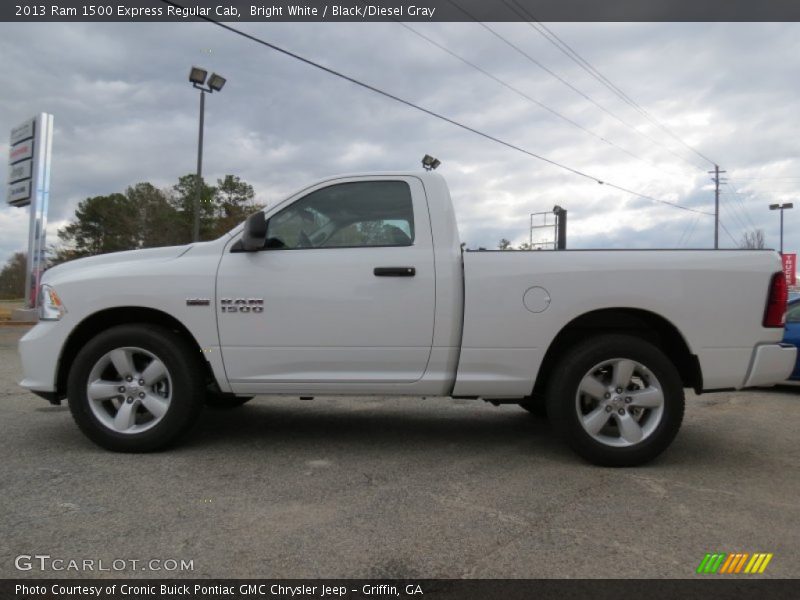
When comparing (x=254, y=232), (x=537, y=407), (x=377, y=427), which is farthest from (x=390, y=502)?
(x=537, y=407)

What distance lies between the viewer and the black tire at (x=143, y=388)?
414 cm

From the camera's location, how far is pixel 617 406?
4.05 m

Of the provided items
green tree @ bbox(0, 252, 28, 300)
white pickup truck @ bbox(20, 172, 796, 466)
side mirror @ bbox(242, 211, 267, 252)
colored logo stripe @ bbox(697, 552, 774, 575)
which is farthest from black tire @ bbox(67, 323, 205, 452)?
green tree @ bbox(0, 252, 28, 300)

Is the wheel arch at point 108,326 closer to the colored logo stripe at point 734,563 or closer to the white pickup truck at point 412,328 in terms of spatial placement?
the white pickup truck at point 412,328

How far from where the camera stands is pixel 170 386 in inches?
164

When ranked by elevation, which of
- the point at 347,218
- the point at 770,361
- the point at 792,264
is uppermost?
the point at 792,264

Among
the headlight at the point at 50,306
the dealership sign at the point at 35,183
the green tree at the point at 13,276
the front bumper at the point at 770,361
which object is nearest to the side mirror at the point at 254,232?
the headlight at the point at 50,306

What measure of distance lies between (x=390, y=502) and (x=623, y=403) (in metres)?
1.72

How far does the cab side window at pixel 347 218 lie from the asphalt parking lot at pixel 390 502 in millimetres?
1499

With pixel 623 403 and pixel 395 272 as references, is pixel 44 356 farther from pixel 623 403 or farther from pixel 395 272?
pixel 623 403

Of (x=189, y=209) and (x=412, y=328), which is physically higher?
(x=189, y=209)

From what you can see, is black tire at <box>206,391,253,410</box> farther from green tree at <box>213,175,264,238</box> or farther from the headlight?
green tree at <box>213,175,264,238</box>

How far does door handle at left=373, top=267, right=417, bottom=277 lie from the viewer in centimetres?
411
